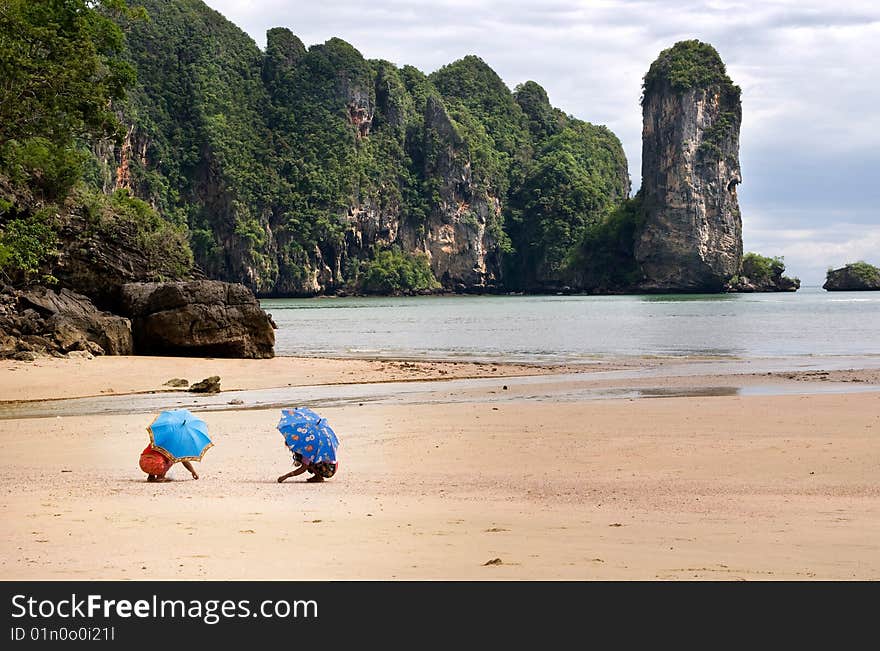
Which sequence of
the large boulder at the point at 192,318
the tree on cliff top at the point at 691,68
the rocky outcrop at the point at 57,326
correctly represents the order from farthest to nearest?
the tree on cliff top at the point at 691,68
the large boulder at the point at 192,318
the rocky outcrop at the point at 57,326

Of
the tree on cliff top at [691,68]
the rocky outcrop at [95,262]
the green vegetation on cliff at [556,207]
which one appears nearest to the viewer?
the rocky outcrop at [95,262]

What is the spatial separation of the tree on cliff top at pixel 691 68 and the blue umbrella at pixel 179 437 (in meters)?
117

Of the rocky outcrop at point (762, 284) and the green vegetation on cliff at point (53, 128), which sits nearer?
the green vegetation on cliff at point (53, 128)

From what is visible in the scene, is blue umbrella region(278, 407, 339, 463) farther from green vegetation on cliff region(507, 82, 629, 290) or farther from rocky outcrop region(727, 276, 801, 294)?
green vegetation on cliff region(507, 82, 629, 290)

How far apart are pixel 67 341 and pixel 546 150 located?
491 feet

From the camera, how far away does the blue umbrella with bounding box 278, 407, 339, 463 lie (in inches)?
296

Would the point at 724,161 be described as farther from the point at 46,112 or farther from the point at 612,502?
the point at 612,502

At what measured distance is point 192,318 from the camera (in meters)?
23.1

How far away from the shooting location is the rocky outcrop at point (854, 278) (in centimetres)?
13375

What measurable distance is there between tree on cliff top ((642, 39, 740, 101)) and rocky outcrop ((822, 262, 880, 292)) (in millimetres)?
33792

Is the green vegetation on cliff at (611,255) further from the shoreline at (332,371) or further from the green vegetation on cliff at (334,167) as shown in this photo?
the shoreline at (332,371)

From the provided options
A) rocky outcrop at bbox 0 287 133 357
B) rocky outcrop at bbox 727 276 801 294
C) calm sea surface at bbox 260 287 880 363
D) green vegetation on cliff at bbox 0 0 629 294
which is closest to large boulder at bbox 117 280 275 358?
rocky outcrop at bbox 0 287 133 357

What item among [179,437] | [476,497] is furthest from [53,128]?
[476,497]

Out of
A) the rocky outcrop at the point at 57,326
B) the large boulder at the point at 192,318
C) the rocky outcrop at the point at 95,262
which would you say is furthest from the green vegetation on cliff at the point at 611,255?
the rocky outcrop at the point at 57,326
